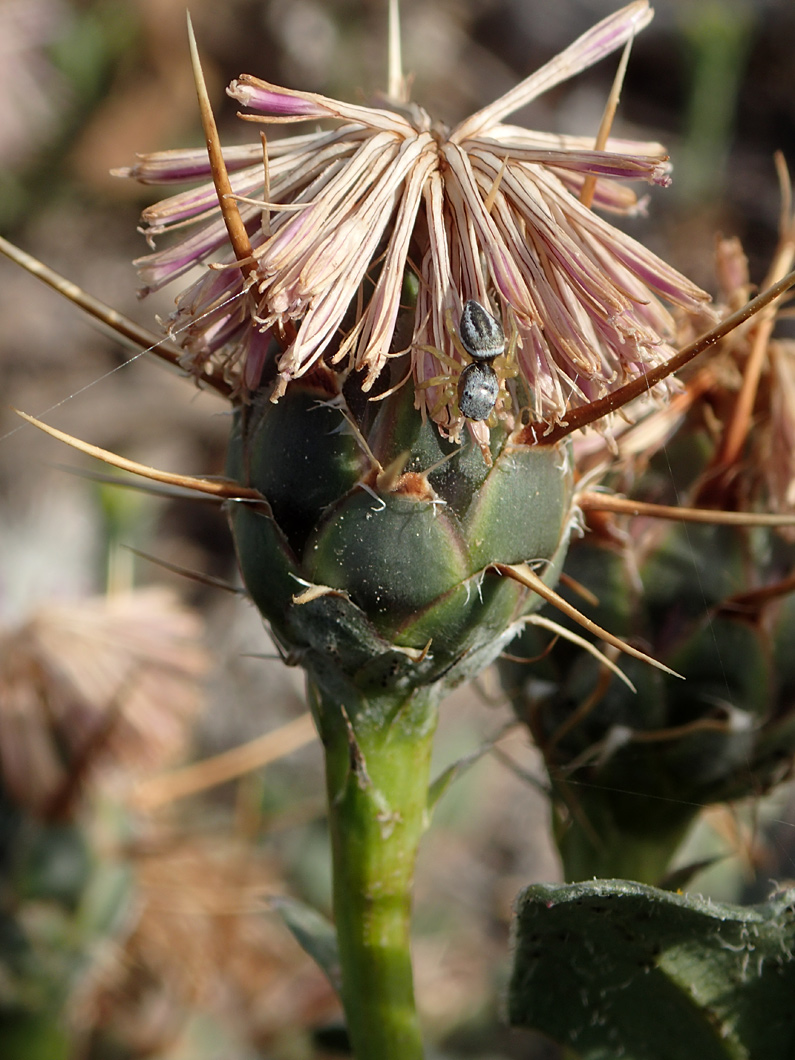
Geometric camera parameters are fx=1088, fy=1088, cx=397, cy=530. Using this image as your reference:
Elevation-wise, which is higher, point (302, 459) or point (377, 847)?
point (302, 459)

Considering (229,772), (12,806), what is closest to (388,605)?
(229,772)

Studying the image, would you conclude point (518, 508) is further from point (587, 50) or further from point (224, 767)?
point (224, 767)

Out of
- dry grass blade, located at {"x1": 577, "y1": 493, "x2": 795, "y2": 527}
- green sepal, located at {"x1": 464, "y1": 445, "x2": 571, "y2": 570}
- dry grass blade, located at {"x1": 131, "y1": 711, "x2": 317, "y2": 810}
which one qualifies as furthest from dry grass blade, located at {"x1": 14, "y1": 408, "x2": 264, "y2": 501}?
dry grass blade, located at {"x1": 131, "y1": 711, "x2": 317, "y2": 810}

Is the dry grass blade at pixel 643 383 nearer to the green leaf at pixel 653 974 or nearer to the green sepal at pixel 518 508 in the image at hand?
the green sepal at pixel 518 508

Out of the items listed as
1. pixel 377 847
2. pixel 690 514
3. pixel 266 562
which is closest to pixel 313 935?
pixel 377 847

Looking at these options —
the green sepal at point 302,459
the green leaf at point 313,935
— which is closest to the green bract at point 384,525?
the green sepal at point 302,459

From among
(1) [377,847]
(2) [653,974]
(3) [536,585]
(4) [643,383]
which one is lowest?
(2) [653,974]

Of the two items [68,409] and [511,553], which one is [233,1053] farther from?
[68,409]
